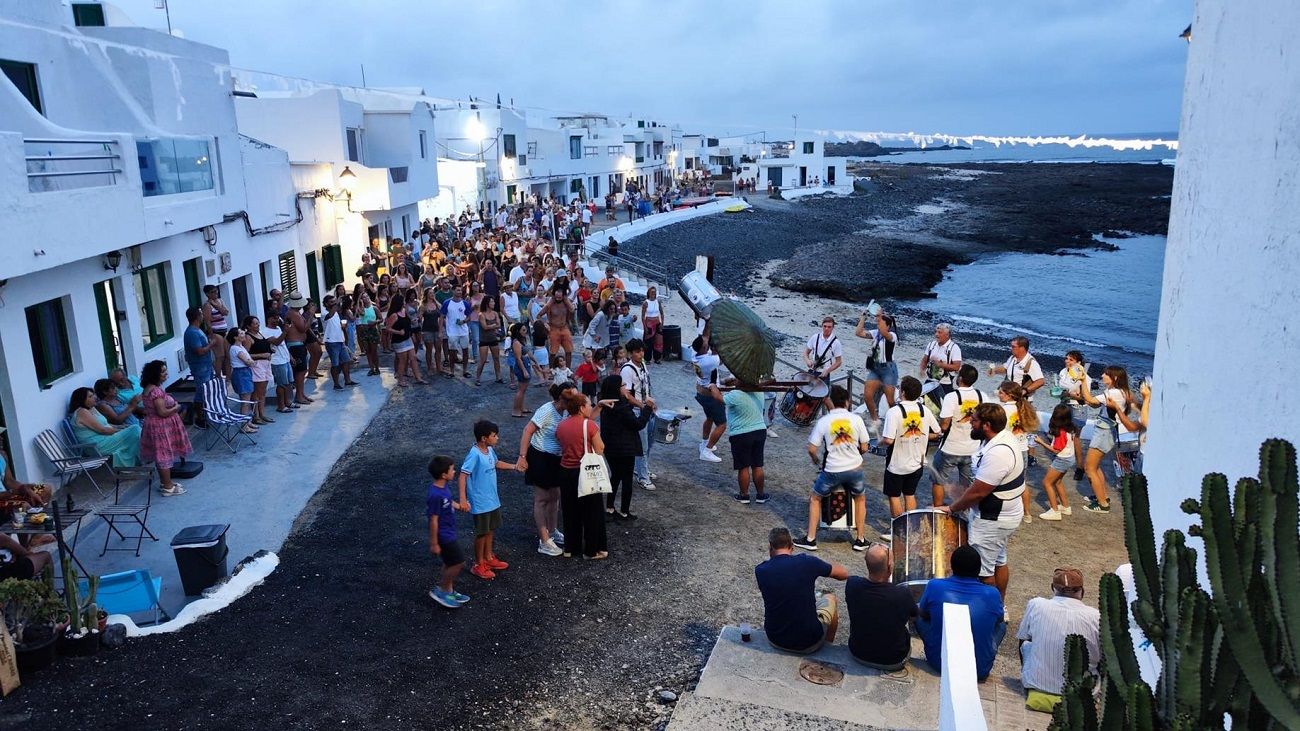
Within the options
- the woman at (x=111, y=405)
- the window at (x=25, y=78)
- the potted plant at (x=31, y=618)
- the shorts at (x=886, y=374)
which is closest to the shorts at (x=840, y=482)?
the shorts at (x=886, y=374)

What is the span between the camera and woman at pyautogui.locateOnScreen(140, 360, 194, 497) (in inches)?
371

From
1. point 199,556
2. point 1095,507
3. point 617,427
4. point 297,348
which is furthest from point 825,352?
point 199,556

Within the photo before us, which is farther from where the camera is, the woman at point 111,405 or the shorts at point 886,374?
the shorts at point 886,374

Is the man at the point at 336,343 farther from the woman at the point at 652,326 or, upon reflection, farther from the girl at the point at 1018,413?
the girl at the point at 1018,413

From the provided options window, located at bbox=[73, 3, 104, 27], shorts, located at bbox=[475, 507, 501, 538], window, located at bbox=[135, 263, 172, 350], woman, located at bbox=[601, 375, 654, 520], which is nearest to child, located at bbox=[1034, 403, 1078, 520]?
woman, located at bbox=[601, 375, 654, 520]

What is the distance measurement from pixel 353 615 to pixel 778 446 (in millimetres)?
6513

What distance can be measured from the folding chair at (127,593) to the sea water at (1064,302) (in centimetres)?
2425

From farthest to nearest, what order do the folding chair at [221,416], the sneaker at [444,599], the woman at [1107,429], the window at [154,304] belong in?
the window at [154,304], the folding chair at [221,416], the woman at [1107,429], the sneaker at [444,599]

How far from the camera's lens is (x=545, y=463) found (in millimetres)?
8242

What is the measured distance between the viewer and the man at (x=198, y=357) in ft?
36.9

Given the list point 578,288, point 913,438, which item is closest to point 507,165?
point 578,288

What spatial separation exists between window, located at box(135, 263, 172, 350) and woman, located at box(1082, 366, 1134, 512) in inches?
493

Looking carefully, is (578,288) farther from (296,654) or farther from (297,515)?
(296,654)

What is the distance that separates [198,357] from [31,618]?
5835mm
